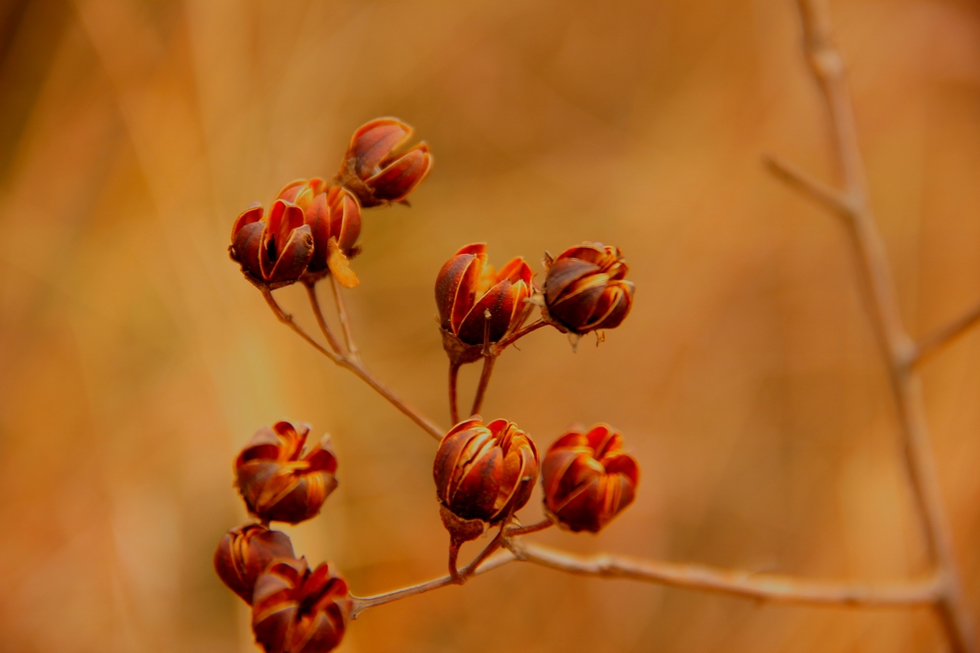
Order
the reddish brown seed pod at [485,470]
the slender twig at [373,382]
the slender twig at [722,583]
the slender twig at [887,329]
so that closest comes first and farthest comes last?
the reddish brown seed pod at [485,470] → the slender twig at [373,382] → the slender twig at [722,583] → the slender twig at [887,329]

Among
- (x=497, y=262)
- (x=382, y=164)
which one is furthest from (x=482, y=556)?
(x=497, y=262)

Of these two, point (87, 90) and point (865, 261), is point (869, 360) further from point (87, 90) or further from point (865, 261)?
point (87, 90)

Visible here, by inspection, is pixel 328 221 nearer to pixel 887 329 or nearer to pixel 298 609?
pixel 298 609

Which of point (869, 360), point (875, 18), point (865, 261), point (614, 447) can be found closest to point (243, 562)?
point (614, 447)

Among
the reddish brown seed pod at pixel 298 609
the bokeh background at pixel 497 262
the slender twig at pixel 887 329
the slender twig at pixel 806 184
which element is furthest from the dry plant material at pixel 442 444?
the bokeh background at pixel 497 262

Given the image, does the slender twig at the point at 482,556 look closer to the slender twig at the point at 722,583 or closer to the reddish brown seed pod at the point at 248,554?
the slender twig at the point at 722,583

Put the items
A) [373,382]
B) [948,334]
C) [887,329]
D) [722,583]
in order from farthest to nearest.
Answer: [887,329]
[948,334]
[722,583]
[373,382]
